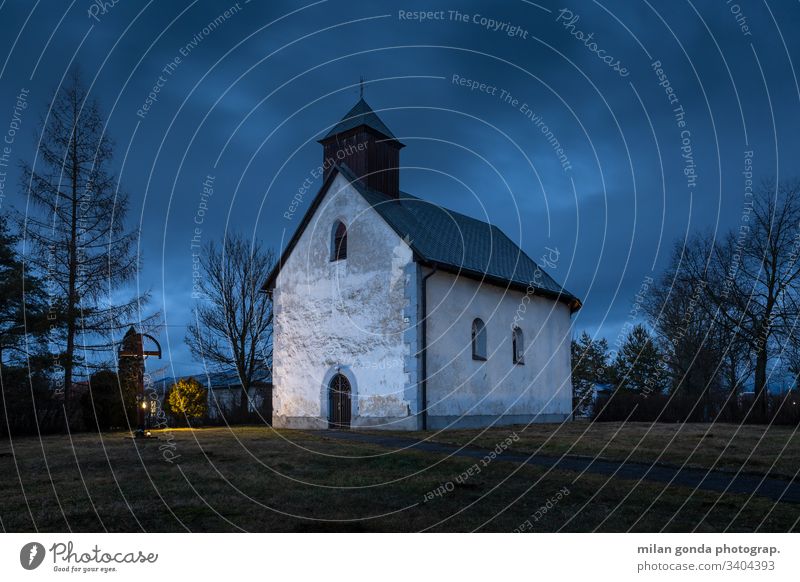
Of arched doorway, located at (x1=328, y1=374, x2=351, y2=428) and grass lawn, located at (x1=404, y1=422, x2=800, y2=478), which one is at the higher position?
arched doorway, located at (x1=328, y1=374, x2=351, y2=428)

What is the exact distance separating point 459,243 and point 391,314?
17.9 ft

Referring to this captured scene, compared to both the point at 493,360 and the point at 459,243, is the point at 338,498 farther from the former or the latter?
the point at 459,243

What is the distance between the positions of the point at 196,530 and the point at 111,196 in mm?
18363

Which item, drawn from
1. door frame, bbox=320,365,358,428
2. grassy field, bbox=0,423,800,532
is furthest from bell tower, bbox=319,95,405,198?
grassy field, bbox=0,423,800,532

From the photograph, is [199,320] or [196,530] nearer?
[196,530]

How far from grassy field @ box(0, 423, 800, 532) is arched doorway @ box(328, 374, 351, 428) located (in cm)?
1016

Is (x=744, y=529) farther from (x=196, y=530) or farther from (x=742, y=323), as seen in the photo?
(x=742, y=323)

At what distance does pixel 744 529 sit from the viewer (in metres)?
6.37

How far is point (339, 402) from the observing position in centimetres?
2278

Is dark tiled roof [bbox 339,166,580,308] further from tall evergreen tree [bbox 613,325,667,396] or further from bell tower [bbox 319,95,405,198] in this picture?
Answer: tall evergreen tree [bbox 613,325,667,396]

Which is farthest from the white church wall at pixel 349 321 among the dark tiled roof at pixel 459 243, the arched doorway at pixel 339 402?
the dark tiled roof at pixel 459 243

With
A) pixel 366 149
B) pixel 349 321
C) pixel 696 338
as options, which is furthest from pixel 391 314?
pixel 696 338
